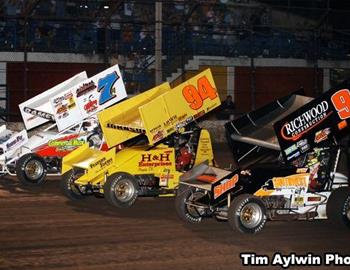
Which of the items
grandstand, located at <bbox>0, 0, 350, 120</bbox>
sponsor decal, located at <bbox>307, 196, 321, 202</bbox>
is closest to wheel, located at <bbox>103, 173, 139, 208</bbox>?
sponsor decal, located at <bbox>307, 196, 321, 202</bbox>

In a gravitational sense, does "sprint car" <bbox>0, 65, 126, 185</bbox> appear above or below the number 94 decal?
below

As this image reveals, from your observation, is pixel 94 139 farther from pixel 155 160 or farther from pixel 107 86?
pixel 155 160

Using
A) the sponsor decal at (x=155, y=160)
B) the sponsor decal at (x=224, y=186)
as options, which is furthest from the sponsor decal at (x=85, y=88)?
the sponsor decal at (x=224, y=186)

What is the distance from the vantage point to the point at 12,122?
77.8 feet

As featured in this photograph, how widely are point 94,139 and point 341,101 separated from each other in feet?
22.0

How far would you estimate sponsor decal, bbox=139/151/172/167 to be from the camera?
13141 mm

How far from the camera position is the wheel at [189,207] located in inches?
438

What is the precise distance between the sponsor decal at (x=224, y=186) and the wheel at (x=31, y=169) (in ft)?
20.7

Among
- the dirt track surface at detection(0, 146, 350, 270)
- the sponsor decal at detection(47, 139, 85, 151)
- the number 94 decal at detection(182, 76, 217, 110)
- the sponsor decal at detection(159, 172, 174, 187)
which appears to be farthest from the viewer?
the sponsor decal at detection(47, 139, 85, 151)

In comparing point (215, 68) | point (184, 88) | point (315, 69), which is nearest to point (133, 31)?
point (215, 68)

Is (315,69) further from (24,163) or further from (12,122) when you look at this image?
(24,163)

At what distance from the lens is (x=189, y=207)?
11148 millimetres

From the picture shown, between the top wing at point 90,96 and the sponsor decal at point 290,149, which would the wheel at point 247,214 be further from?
the top wing at point 90,96

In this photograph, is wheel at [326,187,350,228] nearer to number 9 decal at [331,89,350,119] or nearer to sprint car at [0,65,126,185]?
number 9 decal at [331,89,350,119]
